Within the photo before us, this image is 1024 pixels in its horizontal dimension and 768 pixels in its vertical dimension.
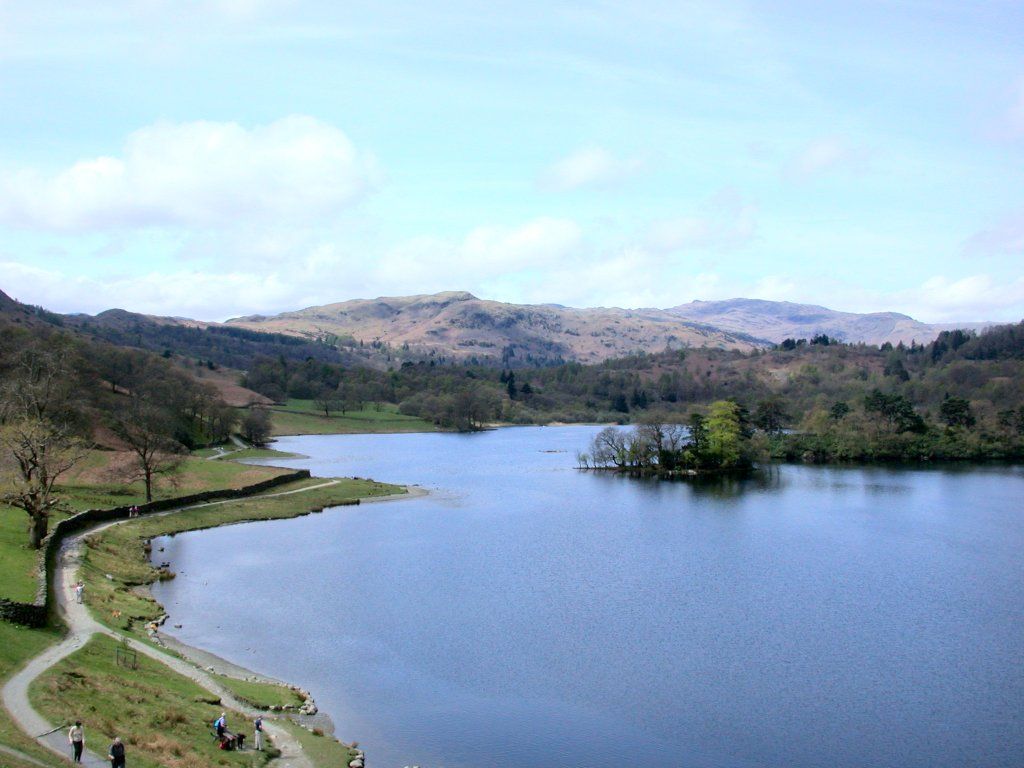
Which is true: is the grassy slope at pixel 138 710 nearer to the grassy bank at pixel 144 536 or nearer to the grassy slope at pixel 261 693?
the grassy slope at pixel 261 693

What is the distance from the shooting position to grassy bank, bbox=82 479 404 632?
4200 cm

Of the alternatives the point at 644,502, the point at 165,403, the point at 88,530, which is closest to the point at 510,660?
the point at 88,530

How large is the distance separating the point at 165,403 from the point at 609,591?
8663 cm

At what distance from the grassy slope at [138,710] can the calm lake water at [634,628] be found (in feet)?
16.5

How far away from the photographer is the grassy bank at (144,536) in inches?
1654

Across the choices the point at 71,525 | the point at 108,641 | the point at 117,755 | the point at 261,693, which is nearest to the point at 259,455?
the point at 71,525

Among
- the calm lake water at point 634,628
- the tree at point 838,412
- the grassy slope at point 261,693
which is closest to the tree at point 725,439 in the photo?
the tree at point 838,412

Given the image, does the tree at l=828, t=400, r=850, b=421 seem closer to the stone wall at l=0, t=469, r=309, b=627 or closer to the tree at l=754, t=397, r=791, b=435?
the tree at l=754, t=397, r=791, b=435

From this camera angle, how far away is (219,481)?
8419cm

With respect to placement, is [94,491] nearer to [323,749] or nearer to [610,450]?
[323,749]

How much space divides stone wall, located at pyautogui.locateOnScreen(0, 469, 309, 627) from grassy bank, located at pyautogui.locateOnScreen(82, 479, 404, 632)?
1.46 metres

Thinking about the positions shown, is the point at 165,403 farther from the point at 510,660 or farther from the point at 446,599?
the point at 510,660

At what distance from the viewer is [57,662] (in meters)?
29.7

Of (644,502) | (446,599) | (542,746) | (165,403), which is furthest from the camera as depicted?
(165,403)
